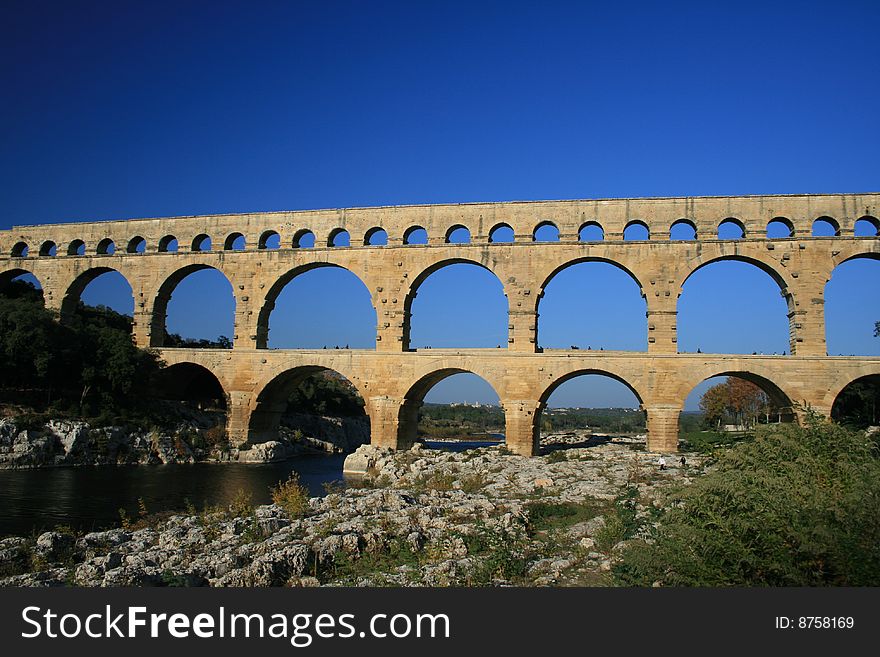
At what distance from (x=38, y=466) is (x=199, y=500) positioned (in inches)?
360

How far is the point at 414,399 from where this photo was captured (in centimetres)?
2628

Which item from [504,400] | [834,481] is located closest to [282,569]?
[834,481]

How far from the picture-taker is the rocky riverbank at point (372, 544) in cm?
786

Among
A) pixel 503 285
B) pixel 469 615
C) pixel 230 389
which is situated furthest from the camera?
pixel 230 389

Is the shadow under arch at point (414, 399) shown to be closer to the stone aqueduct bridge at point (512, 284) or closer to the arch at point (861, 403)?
the stone aqueduct bridge at point (512, 284)

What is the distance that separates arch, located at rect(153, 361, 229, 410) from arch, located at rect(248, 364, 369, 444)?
149 cm

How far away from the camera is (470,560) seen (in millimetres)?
8484

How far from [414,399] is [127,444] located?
11.6 meters

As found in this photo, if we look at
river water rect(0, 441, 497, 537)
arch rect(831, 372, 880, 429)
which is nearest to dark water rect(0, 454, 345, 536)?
river water rect(0, 441, 497, 537)

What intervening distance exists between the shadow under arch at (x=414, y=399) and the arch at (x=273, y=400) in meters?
1.82

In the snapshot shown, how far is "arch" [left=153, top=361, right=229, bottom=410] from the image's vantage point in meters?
29.2

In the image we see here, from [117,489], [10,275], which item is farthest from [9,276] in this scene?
[117,489]

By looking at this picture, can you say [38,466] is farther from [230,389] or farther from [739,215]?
[739,215]

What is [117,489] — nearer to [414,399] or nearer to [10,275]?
[414,399]
